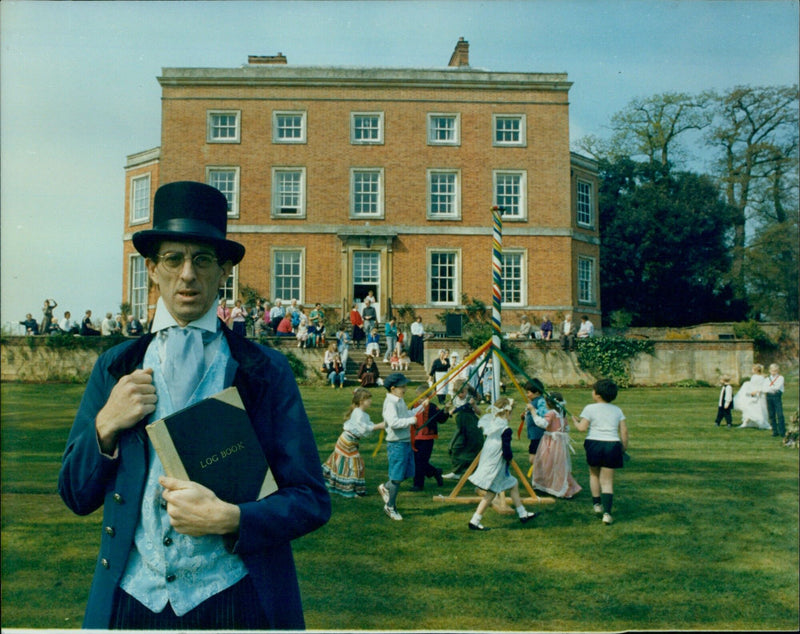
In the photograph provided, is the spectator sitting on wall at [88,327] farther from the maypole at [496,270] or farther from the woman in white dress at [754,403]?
the woman in white dress at [754,403]

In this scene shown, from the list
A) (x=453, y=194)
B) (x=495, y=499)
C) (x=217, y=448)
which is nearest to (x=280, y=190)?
(x=453, y=194)

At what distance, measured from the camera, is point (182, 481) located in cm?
191

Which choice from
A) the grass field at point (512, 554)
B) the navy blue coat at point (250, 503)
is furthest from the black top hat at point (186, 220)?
the grass field at point (512, 554)

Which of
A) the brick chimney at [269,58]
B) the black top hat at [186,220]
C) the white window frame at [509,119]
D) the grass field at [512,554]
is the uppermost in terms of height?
the white window frame at [509,119]

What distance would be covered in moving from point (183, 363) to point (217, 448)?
0.36 m

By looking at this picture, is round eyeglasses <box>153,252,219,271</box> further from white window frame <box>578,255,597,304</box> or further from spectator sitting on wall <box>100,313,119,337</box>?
white window frame <box>578,255,597,304</box>

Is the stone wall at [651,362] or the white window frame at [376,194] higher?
the white window frame at [376,194]

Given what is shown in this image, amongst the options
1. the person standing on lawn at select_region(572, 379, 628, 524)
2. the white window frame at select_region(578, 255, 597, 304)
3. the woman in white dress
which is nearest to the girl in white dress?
the person standing on lawn at select_region(572, 379, 628, 524)

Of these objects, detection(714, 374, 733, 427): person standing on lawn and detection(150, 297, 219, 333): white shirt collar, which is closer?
detection(150, 297, 219, 333): white shirt collar

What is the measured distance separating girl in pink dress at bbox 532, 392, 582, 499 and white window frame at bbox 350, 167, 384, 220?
4.64 metres

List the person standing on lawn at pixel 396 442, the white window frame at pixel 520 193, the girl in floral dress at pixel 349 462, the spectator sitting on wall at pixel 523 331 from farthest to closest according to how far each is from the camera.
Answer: the spectator sitting on wall at pixel 523 331, the white window frame at pixel 520 193, the girl in floral dress at pixel 349 462, the person standing on lawn at pixel 396 442

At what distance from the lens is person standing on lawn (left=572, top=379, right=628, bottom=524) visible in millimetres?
7180

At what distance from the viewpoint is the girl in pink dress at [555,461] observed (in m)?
8.48

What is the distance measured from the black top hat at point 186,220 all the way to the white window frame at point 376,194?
8.68 m
